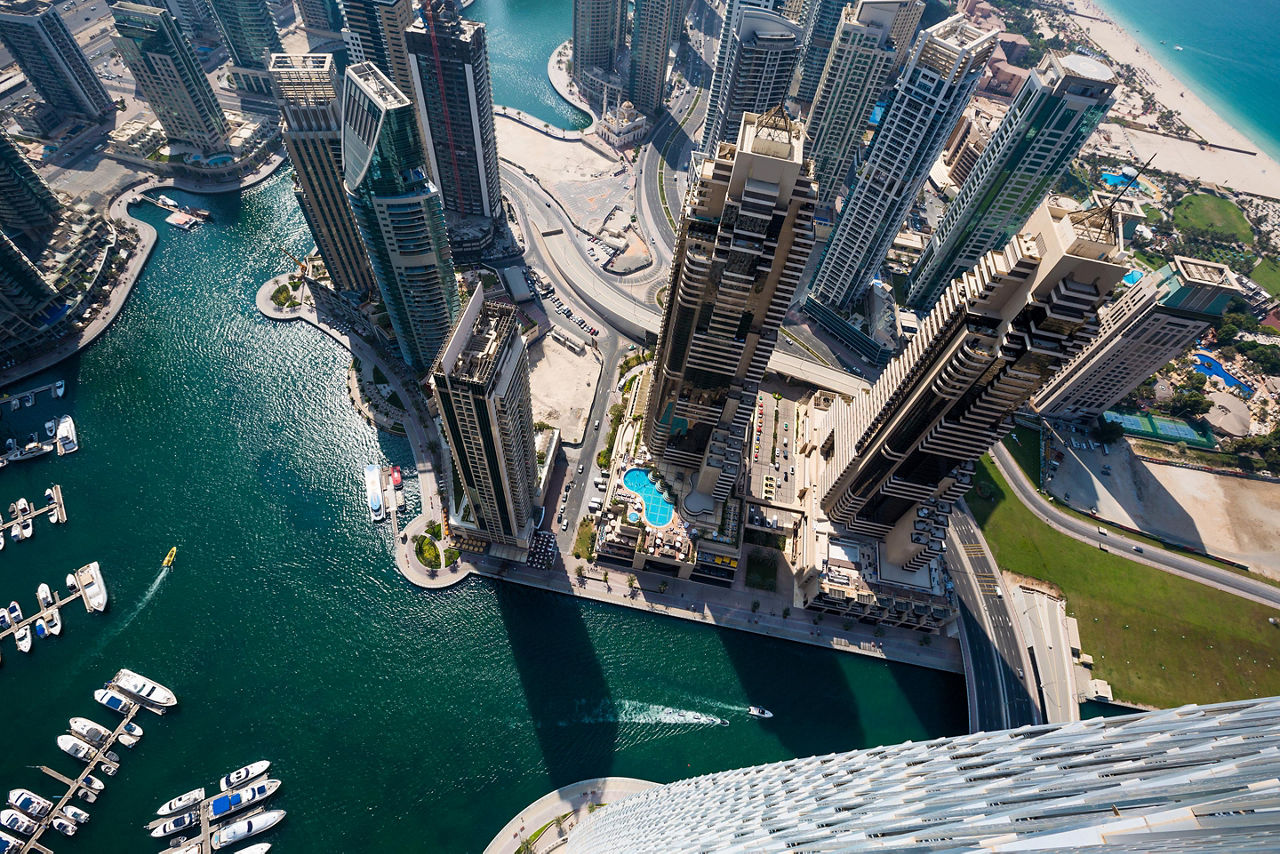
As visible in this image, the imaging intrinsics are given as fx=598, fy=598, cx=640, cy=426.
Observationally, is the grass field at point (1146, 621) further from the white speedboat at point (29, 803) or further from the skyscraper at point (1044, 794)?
the white speedboat at point (29, 803)

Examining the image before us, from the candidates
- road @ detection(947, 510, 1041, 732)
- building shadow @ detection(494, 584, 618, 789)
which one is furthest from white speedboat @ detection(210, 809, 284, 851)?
road @ detection(947, 510, 1041, 732)

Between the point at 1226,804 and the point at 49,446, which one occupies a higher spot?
the point at 1226,804

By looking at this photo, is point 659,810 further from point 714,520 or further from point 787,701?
point 714,520

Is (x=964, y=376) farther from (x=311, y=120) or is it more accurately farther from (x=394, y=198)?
(x=311, y=120)

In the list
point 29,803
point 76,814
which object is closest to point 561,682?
point 76,814

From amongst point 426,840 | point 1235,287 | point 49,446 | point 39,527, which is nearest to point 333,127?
point 49,446

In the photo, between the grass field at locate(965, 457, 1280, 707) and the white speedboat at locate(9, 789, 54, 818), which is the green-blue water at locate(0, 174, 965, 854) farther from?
the grass field at locate(965, 457, 1280, 707)
